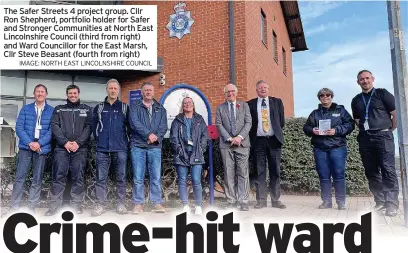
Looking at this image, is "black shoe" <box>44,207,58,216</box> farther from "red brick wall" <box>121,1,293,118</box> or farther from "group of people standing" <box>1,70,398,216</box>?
"red brick wall" <box>121,1,293,118</box>

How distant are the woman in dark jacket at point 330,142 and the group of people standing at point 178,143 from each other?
0.01 m

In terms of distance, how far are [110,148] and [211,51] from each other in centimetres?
511

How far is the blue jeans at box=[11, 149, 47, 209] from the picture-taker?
16.9 ft

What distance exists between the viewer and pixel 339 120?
5508 mm

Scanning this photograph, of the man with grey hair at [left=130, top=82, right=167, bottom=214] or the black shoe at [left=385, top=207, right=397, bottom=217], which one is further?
the man with grey hair at [left=130, top=82, right=167, bottom=214]

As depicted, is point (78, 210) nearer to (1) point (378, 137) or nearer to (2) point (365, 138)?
(2) point (365, 138)

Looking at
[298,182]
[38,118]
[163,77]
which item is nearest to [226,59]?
[163,77]

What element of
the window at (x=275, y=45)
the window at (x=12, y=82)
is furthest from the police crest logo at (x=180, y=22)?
the window at (x=12, y=82)

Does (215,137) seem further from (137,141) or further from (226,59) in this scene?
(226,59)

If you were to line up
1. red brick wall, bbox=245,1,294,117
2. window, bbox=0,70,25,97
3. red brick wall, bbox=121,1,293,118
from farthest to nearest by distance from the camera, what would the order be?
window, bbox=0,70,25,97, red brick wall, bbox=245,1,294,117, red brick wall, bbox=121,1,293,118

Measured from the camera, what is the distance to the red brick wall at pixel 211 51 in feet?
29.8

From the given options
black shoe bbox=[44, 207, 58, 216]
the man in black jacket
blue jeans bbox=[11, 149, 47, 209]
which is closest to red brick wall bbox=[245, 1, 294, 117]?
the man in black jacket

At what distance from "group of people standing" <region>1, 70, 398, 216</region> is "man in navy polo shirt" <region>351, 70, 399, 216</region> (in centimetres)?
1

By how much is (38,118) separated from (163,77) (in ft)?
16.7
